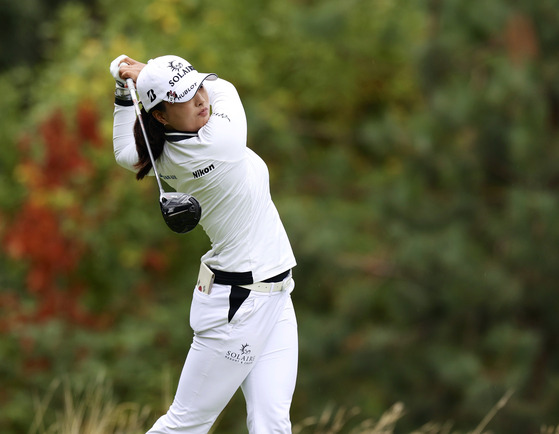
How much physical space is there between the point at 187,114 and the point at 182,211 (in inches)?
14.4

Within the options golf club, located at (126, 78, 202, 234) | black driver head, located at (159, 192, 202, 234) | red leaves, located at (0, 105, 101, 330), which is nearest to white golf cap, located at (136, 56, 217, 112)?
golf club, located at (126, 78, 202, 234)

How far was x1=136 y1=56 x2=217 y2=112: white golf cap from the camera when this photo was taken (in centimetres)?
341

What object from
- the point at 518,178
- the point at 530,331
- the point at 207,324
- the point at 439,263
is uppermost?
→ the point at 207,324

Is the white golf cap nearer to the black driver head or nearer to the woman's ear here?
the woman's ear

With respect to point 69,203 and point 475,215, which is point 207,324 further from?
point 475,215

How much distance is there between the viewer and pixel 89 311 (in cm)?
1076

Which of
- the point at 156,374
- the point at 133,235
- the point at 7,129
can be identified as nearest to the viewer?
the point at 156,374

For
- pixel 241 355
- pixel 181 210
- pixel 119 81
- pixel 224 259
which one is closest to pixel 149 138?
pixel 119 81

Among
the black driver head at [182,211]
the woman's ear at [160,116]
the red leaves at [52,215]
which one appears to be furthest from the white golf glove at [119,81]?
the red leaves at [52,215]

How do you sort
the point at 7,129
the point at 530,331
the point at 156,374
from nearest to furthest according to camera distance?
the point at 156,374
the point at 530,331
the point at 7,129

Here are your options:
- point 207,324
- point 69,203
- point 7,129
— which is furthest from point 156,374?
point 207,324

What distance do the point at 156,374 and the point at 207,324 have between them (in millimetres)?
6283

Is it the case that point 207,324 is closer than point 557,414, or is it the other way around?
point 207,324

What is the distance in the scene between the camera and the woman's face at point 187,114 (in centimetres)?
349
